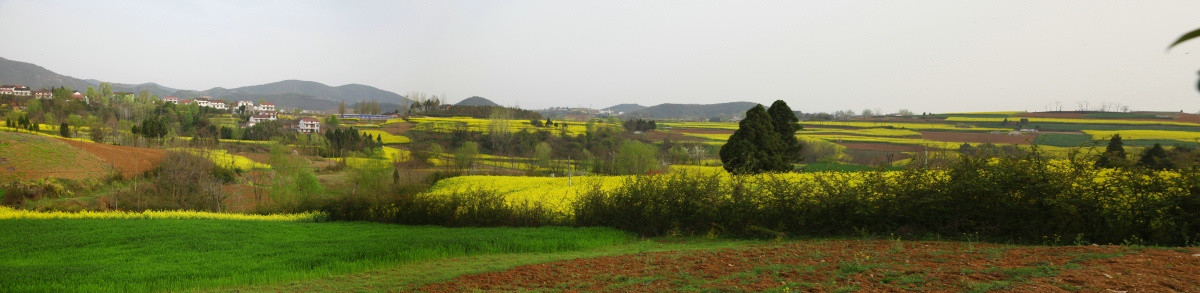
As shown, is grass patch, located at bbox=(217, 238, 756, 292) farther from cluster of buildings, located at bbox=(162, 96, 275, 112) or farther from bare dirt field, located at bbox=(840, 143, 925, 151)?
cluster of buildings, located at bbox=(162, 96, 275, 112)

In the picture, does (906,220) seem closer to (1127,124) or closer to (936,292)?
(936,292)

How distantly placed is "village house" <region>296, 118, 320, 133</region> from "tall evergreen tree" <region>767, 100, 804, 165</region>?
5943 centimetres

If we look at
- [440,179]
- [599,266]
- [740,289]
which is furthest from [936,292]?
[440,179]

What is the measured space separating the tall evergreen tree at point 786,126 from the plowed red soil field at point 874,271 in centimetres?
2271

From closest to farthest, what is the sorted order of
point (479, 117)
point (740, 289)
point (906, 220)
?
point (740, 289)
point (906, 220)
point (479, 117)

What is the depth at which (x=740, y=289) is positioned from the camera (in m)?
7.53

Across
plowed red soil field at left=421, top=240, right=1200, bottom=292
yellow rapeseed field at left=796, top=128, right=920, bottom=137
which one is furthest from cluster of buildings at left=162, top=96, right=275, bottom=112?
plowed red soil field at left=421, top=240, right=1200, bottom=292

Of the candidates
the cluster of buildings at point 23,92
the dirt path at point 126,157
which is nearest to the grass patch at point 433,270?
the dirt path at point 126,157

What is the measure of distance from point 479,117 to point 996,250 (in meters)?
91.7

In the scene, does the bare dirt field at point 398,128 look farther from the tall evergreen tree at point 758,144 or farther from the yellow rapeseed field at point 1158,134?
the yellow rapeseed field at point 1158,134

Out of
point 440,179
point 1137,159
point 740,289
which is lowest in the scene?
point 440,179

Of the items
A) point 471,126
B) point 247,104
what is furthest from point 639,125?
point 247,104

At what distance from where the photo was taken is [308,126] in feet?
261

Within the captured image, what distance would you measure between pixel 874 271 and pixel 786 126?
2662 centimetres
